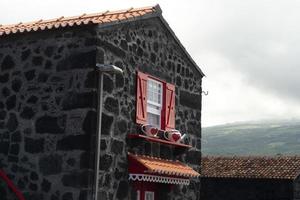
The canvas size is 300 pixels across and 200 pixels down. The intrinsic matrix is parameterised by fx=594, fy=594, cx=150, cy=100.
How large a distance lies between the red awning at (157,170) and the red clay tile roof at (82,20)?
129 inches

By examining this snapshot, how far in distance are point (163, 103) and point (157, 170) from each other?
2.36m

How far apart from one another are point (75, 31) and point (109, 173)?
332 centimetres

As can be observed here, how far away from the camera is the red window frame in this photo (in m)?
14.6

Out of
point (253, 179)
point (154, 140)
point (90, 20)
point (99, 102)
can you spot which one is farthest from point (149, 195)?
point (253, 179)

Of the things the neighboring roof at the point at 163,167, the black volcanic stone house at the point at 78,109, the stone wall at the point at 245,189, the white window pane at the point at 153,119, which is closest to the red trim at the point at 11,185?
the black volcanic stone house at the point at 78,109

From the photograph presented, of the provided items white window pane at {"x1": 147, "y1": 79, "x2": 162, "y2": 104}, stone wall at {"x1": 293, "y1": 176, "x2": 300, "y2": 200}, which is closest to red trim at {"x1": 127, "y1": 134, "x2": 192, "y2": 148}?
white window pane at {"x1": 147, "y1": 79, "x2": 162, "y2": 104}

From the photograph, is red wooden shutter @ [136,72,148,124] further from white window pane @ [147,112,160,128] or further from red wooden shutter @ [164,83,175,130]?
red wooden shutter @ [164,83,175,130]

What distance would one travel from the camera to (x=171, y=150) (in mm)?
15984

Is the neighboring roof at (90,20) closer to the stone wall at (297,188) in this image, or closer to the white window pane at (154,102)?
the white window pane at (154,102)

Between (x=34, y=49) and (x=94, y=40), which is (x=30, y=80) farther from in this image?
(x=94, y=40)

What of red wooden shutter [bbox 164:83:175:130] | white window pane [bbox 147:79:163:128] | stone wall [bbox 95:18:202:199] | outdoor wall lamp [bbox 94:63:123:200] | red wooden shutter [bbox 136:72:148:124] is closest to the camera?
outdoor wall lamp [bbox 94:63:123:200]

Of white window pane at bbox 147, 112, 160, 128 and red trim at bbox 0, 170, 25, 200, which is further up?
white window pane at bbox 147, 112, 160, 128

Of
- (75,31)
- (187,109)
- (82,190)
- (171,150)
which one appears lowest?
(82,190)

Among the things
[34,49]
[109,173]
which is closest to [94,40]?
[34,49]
